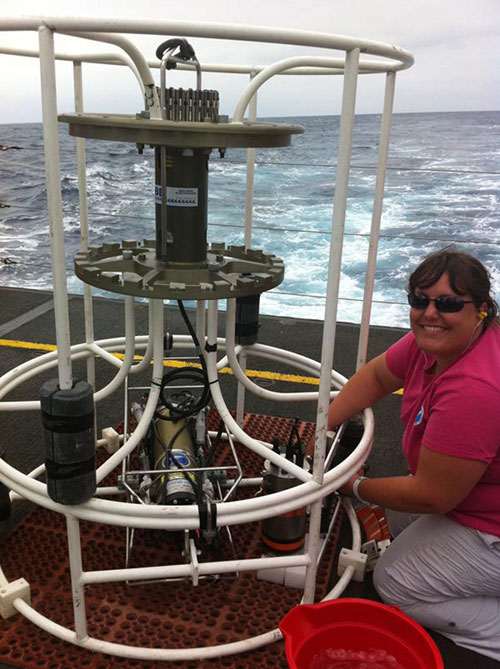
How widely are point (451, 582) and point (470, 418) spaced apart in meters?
0.48

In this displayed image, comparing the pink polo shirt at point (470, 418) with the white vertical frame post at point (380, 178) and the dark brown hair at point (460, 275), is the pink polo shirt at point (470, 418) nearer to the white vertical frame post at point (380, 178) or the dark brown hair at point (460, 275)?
the dark brown hair at point (460, 275)

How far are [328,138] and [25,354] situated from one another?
12966 mm

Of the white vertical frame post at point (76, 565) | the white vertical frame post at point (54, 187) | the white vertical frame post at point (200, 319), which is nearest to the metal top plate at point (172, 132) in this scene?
the white vertical frame post at point (54, 187)

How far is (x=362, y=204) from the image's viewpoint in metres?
9.62

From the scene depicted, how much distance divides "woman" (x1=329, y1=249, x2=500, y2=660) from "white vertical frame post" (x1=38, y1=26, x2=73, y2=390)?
834mm

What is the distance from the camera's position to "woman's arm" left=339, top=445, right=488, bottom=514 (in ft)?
4.80

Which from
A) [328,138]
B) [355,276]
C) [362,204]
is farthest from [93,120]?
[328,138]

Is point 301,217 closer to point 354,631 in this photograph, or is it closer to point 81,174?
point 81,174

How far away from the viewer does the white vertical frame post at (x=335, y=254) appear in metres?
1.20

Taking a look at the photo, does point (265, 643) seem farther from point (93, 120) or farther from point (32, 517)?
point (93, 120)

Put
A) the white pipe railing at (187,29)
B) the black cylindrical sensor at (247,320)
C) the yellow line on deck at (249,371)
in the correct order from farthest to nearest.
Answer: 1. the yellow line on deck at (249,371)
2. the black cylindrical sensor at (247,320)
3. the white pipe railing at (187,29)

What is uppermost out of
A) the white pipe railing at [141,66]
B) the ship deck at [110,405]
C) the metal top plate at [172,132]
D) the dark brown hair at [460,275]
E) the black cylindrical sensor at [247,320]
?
the white pipe railing at [141,66]

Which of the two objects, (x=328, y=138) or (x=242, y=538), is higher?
(x=328, y=138)

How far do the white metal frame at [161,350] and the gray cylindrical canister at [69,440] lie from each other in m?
0.04
